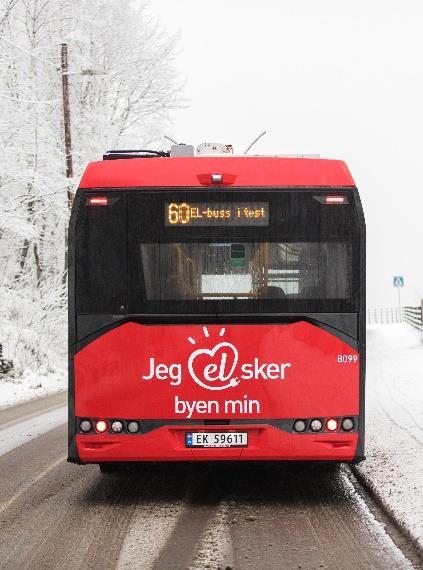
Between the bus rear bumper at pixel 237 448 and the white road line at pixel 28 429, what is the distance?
3.77 metres

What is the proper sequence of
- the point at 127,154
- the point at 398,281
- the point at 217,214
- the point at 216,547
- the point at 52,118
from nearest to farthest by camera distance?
the point at 216,547 → the point at 217,214 → the point at 127,154 → the point at 52,118 → the point at 398,281

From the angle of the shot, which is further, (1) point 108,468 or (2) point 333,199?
(1) point 108,468

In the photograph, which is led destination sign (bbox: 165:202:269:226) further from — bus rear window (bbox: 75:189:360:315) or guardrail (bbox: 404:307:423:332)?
guardrail (bbox: 404:307:423:332)

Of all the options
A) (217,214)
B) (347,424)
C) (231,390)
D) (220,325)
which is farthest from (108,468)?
(217,214)

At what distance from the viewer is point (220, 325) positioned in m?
7.12

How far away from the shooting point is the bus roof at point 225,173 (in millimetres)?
7273

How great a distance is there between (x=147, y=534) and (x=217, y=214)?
259 centimetres

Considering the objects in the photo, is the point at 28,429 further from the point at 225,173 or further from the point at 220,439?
the point at 225,173

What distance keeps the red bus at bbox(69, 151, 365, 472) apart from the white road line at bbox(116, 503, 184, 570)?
44cm

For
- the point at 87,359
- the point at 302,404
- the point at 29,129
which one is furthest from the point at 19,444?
the point at 29,129

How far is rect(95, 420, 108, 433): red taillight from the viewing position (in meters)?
7.14

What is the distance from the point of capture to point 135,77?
103 feet

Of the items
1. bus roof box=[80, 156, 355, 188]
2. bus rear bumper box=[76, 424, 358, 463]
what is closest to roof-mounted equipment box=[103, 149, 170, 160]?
bus roof box=[80, 156, 355, 188]

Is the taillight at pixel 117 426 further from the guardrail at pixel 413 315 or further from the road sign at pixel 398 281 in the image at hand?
the road sign at pixel 398 281
